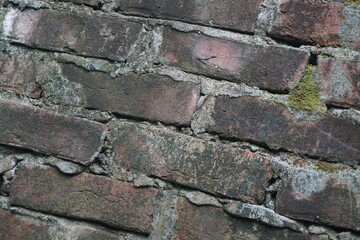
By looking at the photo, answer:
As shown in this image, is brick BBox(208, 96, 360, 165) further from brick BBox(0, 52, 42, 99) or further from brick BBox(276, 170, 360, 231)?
brick BBox(0, 52, 42, 99)

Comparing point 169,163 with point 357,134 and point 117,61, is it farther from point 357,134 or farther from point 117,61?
point 357,134

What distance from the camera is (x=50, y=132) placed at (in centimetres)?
Result: 100

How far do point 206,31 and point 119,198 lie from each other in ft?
1.27

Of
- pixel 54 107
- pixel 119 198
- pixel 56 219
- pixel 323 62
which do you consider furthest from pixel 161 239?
pixel 323 62

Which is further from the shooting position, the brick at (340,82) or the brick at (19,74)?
the brick at (19,74)

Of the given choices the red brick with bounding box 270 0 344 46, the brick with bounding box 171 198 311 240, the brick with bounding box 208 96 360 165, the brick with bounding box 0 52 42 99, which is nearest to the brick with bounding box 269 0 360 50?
the red brick with bounding box 270 0 344 46

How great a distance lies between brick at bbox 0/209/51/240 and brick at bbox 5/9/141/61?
14.5 inches

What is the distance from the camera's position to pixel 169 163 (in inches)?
37.7

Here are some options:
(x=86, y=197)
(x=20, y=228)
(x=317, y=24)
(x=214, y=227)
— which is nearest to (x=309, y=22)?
(x=317, y=24)

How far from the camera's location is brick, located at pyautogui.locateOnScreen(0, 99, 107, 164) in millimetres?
988

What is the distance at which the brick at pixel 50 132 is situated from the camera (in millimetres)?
988

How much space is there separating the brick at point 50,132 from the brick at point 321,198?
0.39 meters

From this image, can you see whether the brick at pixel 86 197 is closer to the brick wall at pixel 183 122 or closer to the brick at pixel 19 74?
the brick wall at pixel 183 122

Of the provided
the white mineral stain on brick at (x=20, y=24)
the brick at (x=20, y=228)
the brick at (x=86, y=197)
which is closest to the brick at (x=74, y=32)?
the white mineral stain on brick at (x=20, y=24)
